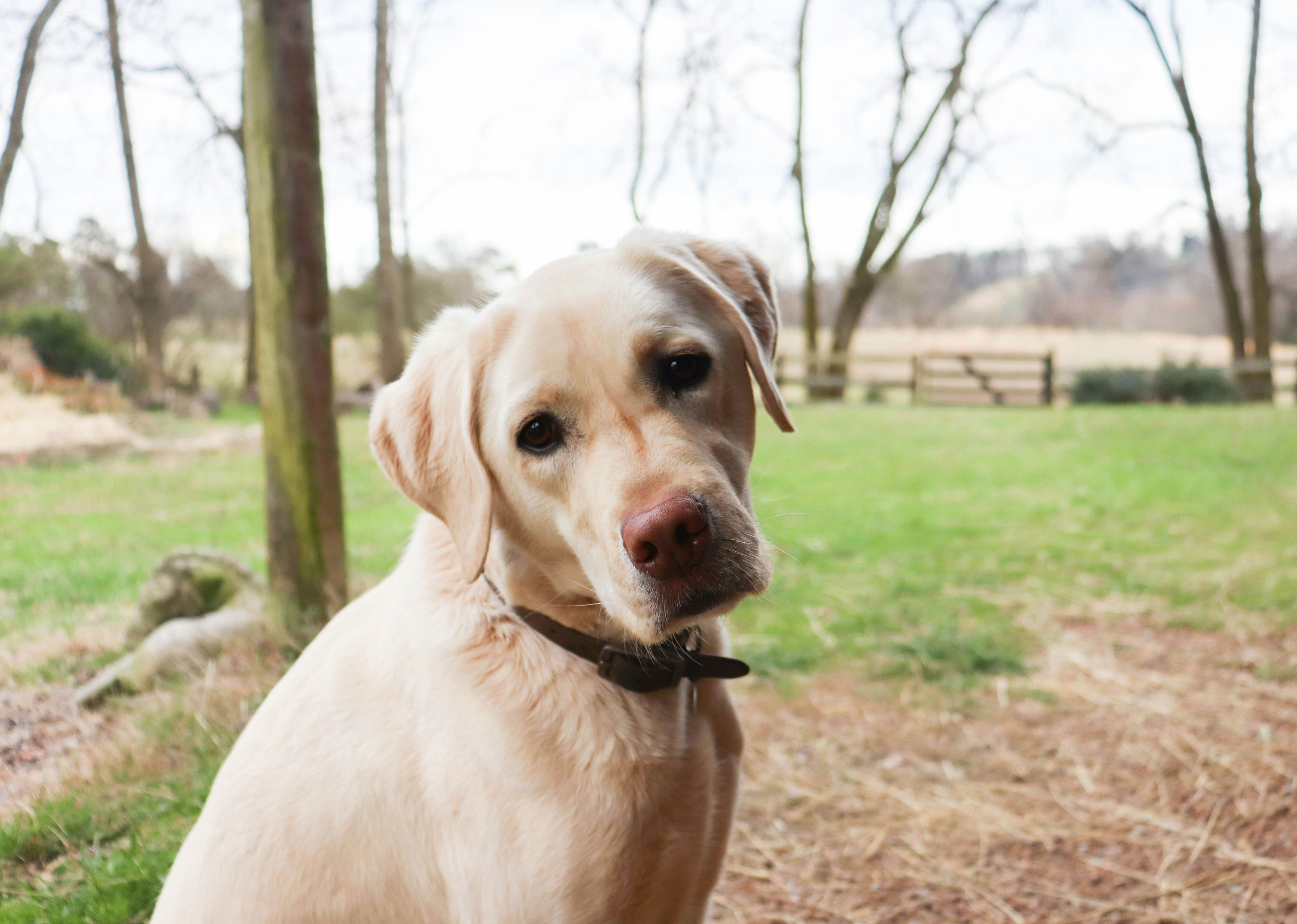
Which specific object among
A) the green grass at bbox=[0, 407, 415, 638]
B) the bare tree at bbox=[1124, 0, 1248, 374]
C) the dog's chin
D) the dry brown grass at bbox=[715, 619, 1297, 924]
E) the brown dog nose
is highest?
the bare tree at bbox=[1124, 0, 1248, 374]

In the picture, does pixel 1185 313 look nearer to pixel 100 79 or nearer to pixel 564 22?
pixel 564 22

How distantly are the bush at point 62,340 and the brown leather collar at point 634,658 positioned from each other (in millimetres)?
1861

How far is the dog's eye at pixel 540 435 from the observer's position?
121cm

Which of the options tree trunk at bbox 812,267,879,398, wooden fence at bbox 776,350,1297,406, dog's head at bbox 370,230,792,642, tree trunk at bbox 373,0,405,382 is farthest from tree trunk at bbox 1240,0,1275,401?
dog's head at bbox 370,230,792,642

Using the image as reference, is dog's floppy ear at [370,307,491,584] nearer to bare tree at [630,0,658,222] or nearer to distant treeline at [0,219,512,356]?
distant treeline at [0,219,512,356]

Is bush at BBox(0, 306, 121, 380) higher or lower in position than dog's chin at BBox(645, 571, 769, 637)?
higher

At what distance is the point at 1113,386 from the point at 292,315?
979cm

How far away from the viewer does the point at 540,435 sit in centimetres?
122

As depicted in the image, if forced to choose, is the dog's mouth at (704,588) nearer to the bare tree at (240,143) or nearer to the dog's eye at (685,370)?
the dog's eye at (685,370)

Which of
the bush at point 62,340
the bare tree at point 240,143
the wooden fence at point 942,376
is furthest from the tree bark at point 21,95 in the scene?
the wooden fence at point 942,376

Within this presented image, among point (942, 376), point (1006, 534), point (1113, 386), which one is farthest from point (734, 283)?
point (942, 376)

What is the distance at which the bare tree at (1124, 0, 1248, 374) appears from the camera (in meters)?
7.37

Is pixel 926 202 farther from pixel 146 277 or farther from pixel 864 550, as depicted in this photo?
pixel 146 277

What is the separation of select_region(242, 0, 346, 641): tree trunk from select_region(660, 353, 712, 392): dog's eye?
159cm
